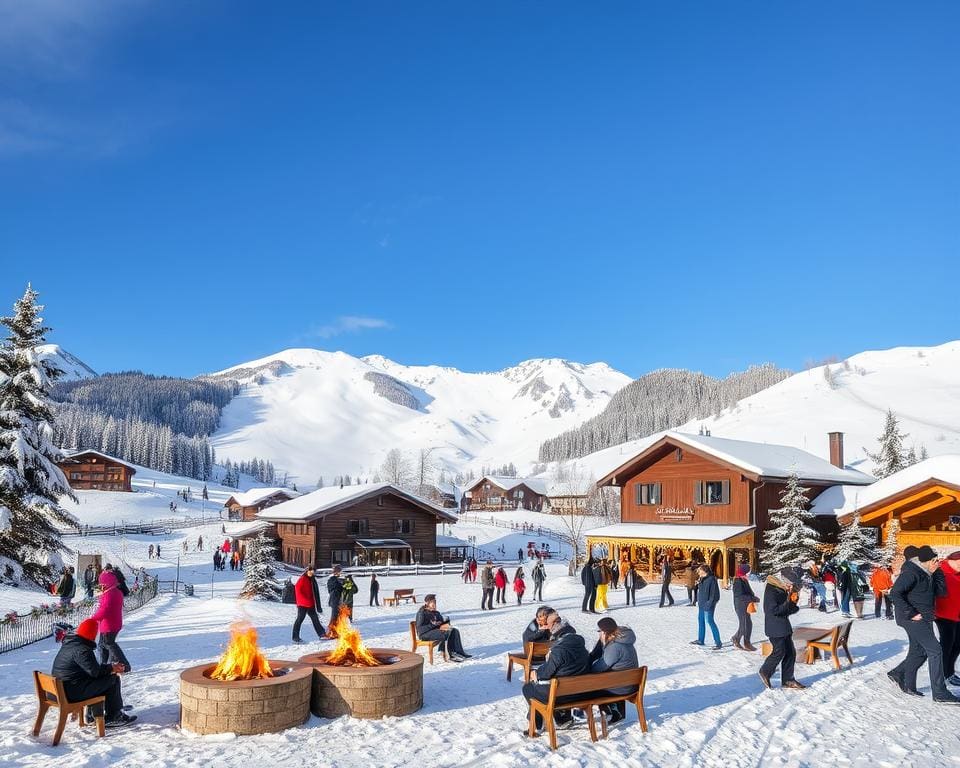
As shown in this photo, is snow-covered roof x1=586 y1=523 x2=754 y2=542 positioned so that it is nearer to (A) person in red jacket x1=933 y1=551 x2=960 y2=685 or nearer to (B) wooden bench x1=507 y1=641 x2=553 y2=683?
(A) person in red jacket x1=933 y1=551 x2=960 y2=685

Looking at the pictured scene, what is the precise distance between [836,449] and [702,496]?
44.3ft

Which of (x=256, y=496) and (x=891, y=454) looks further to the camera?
(x=256, y=496)

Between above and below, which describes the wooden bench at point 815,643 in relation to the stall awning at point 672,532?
below

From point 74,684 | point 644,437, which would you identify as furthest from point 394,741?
point 644,437

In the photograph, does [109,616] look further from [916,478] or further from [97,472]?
[97,472]

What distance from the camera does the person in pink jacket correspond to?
420 inches

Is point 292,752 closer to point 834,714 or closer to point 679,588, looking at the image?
point 834,714

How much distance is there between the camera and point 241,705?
9.23 m

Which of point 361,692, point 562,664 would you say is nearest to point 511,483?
point 361,692

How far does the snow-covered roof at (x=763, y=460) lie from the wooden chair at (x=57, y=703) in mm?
30403

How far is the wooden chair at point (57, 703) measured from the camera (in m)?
8.99

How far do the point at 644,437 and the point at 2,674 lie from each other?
17347cm

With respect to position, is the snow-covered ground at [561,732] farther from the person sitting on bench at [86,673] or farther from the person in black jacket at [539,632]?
the person in black jacket at [539,632]

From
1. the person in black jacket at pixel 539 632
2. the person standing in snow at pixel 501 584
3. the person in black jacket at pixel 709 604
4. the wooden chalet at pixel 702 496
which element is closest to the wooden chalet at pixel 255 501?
the wooden chalet at pixel 702 496
